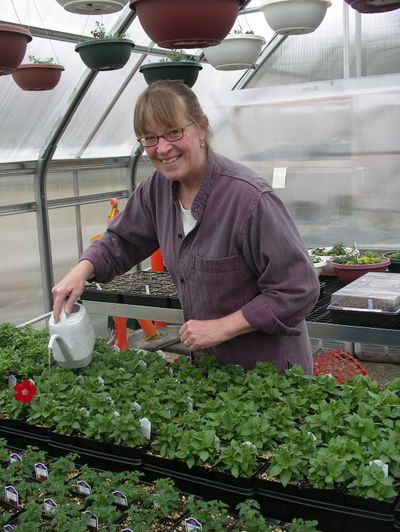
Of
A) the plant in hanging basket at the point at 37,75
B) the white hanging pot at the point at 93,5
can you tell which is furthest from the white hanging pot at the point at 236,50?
the white hanging pot at the point at 93,5

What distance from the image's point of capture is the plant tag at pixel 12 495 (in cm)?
149

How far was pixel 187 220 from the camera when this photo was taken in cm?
199

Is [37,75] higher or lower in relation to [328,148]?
higher

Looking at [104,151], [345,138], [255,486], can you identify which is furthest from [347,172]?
[255,486]

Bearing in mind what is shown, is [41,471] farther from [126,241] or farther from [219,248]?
[126,241]

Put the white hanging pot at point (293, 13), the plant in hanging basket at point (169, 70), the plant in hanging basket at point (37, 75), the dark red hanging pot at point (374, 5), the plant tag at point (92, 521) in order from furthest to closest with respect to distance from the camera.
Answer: the plant in hanging basket at point (37, 75), the plant in hanging basket at point (169, 70), the white hanging pot at point (293, 13), the dark red hanging pot at point (374, 5), the plant tag at point (92, 521)

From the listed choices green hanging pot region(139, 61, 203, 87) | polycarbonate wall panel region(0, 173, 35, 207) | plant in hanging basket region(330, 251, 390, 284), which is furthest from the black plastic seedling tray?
polycarbonate wall panel region(0, 173, 35, 207)

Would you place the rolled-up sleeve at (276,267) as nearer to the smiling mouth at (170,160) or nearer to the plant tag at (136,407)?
the smiling mouth at (170,160)

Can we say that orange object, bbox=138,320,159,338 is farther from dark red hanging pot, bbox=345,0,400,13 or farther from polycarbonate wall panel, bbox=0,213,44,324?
dark red hanging pot, bbox=345,0,400,13

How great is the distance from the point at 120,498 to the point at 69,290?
0.75 m

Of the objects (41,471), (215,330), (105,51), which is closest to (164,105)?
(215,330)

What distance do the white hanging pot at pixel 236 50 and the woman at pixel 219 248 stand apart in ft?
9.42

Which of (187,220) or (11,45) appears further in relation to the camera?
(11,45)

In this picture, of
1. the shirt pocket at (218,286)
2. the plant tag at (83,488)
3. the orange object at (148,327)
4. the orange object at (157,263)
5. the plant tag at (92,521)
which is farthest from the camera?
the orange object at (148,327)
